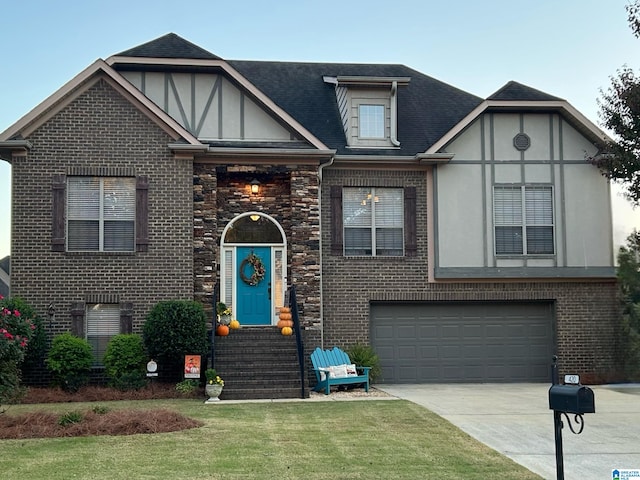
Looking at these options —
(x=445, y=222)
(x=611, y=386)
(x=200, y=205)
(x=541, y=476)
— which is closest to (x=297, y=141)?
(x=200, y=205)

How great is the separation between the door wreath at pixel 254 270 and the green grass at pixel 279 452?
6717 millimetres

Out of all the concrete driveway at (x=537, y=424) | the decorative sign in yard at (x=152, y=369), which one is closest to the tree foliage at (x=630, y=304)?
the concrete driveway at (x=537, y=424)

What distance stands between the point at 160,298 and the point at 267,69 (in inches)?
334

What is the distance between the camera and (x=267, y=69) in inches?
957

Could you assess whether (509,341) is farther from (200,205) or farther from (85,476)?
(85,476)

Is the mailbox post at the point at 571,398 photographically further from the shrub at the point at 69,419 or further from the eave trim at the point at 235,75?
the eave trim at the point at 235,75

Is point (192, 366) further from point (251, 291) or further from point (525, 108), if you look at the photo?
point (525, 108)

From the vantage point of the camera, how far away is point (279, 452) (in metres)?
10.6

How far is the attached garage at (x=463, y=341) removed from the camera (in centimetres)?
2111

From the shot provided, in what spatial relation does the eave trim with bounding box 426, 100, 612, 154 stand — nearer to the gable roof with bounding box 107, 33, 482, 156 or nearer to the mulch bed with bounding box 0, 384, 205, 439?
the gable roof with bounding box 107, 33, 482, 156

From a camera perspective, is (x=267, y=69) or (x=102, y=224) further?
(x=267, y=69)

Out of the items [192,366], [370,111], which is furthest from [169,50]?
[192,366]

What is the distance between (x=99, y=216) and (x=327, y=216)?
539 centimetres

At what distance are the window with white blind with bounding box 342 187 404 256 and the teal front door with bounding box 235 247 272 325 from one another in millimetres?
2076
